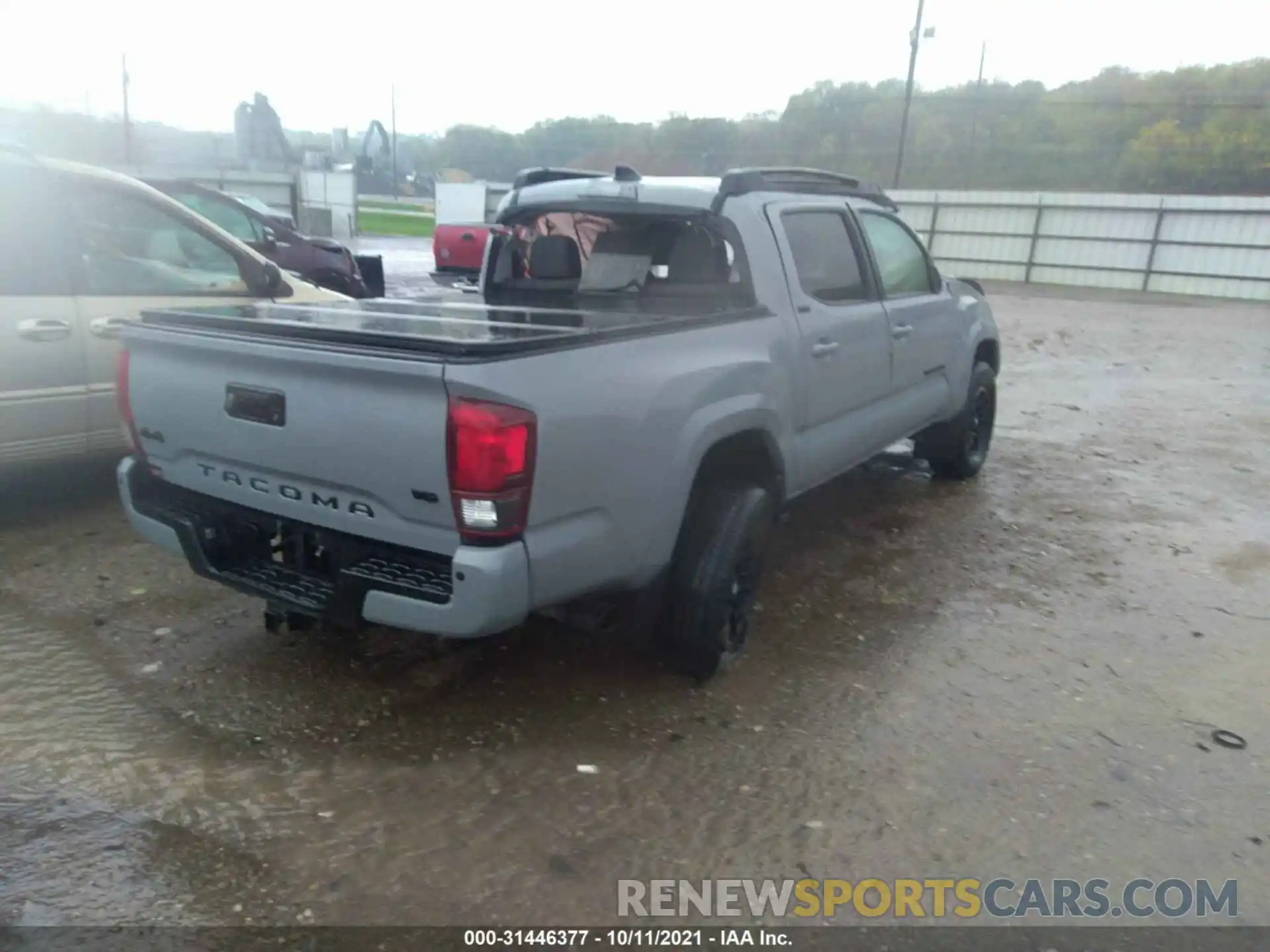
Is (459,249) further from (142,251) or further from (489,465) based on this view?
(489,465)

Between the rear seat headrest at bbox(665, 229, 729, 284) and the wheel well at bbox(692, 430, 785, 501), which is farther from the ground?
the rear seat headrest at bbox(665, 229, 729, 284)

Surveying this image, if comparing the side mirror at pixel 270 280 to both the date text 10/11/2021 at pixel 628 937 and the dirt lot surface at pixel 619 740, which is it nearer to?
the dirt lot surface at pixel 619 740

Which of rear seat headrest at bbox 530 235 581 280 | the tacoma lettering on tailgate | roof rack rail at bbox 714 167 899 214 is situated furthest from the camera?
rear seat headrest at bbox 530 235 581 280

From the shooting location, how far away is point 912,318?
512 cm

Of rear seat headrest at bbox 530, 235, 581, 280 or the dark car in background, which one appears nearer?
rear seat headrest at bbox 530, 235, 581, 280

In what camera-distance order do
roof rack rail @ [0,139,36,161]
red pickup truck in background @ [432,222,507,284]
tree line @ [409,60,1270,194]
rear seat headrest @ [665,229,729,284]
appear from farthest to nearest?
1. tree line @ [409,60,1270,194]
2. red pickup truck in background @ [432,222,507,284]
3. roof rack rail @ [0,139,36,161]
4. rear seat headrest @ [665,229,729,284]

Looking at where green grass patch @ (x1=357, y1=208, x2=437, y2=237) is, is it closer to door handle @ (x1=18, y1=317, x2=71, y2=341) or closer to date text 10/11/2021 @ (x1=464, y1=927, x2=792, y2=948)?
door handle @ (x1=18, y1=317, x2=71, y2=341)

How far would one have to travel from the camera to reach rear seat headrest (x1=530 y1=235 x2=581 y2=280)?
4555 mm

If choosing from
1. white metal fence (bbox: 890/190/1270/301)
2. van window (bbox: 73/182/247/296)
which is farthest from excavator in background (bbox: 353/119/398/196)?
van window (bbox: 73/182/247/296)

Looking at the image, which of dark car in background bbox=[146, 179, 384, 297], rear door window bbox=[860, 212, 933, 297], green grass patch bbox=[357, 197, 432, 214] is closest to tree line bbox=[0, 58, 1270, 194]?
green grass patch bbox=[357, 197, 432, 214]

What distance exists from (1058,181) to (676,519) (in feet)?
164

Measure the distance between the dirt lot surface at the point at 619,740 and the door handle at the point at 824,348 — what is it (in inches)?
44.6

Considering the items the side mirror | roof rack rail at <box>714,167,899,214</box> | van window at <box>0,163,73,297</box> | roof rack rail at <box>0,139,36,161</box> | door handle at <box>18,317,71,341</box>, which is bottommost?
door handle at <box>18,317,71,341</box>

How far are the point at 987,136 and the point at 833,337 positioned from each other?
46649 millimetres
